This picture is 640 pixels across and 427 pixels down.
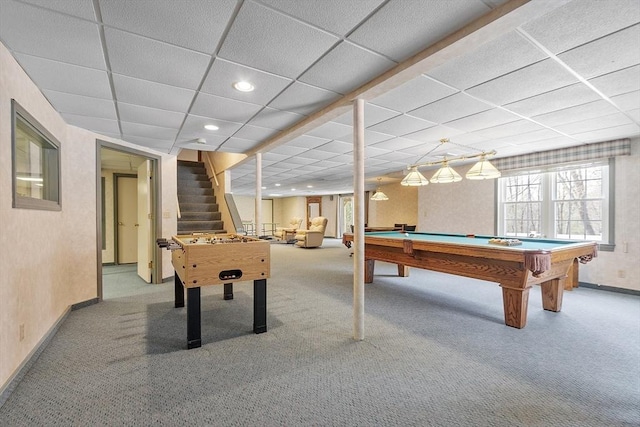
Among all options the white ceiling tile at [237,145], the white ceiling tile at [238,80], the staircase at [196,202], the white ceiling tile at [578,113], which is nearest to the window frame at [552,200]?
the white ceiling tile at [578,113]

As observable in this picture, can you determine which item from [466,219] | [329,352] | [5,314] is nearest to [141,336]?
[5,314]

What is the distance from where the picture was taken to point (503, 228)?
19.2 feet

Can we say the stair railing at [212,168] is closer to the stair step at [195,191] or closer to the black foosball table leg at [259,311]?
the stair step at [195,191]

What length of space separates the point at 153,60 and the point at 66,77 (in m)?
0.84

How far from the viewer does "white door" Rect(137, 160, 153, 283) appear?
15.9ft

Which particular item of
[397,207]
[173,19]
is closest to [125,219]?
[173,19]

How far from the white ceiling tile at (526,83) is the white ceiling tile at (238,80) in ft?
5.84

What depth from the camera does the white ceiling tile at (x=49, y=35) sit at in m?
1.59

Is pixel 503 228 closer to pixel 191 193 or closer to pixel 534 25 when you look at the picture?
pixel 534 25

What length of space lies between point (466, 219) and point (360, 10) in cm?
582

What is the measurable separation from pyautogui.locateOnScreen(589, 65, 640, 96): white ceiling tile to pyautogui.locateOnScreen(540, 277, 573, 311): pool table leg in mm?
1997

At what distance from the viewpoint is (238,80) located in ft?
7.98

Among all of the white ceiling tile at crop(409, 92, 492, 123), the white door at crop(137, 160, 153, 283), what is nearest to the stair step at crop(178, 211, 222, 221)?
the white door at crop(137, 160, 153, 283)

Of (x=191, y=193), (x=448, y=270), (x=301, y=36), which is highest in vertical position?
(x=301, y=36)
